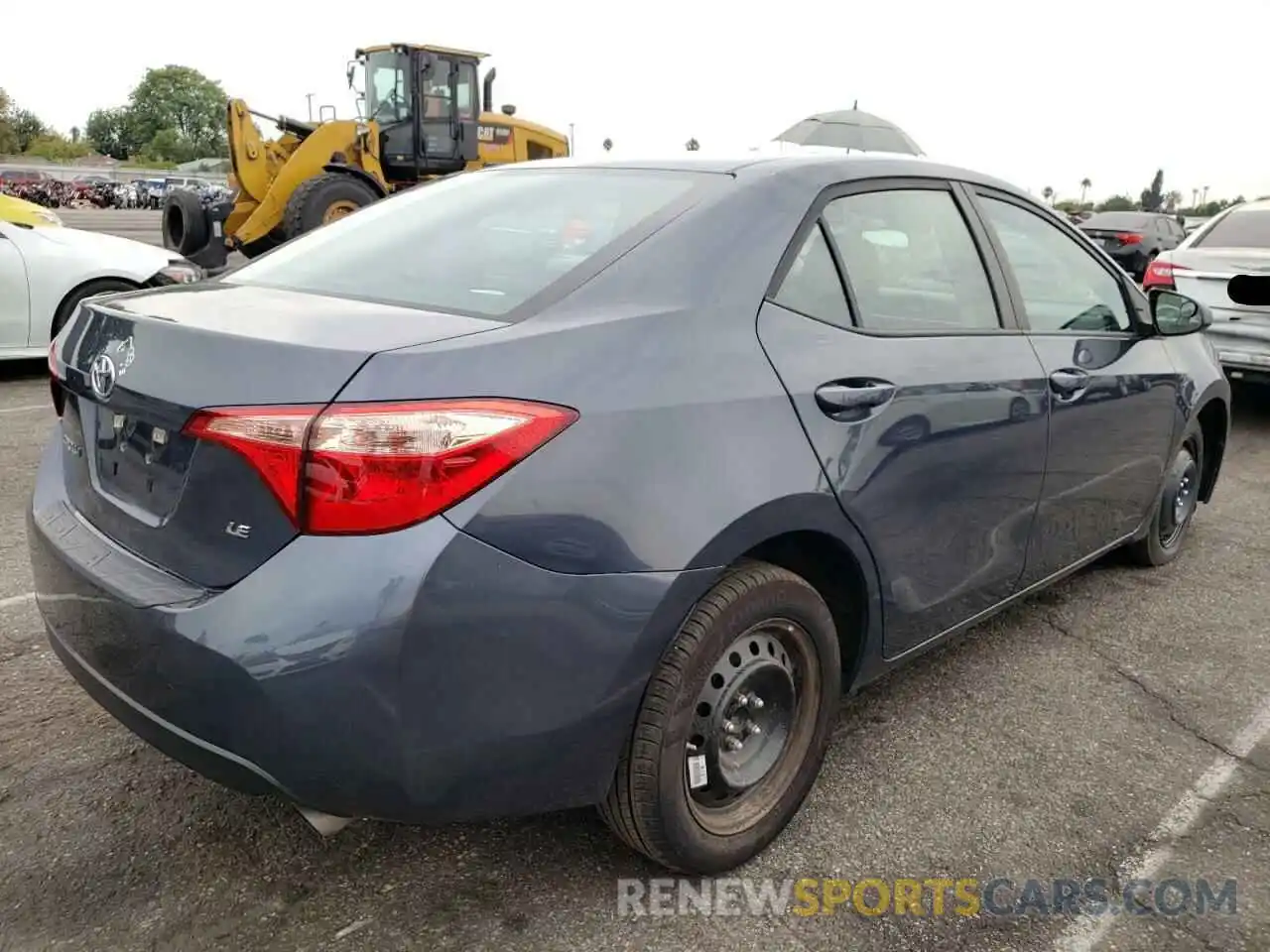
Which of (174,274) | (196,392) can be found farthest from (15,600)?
(174,274)

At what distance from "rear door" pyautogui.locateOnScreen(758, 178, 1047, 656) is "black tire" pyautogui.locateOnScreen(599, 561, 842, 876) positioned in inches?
10.4

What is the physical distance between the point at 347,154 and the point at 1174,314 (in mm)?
11644

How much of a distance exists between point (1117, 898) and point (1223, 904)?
24cm

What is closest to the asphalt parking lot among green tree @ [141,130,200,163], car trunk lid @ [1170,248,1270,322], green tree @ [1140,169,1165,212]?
car trunk lid @ [1170,248,1270,322]

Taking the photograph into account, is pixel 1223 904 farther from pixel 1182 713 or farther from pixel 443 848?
pixel 443 848

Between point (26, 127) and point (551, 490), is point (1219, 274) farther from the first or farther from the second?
point (26, 127)

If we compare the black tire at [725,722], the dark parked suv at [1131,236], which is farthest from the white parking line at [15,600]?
the dark parked suv at [1131,236]

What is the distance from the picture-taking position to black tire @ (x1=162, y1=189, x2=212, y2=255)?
1256 centimetres

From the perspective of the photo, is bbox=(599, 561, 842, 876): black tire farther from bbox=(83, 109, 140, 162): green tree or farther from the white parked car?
bbox=(83, 109, 140, 162): green tree

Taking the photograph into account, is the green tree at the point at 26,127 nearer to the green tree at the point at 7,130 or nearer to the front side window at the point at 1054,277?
the green tree at the point at 7,130

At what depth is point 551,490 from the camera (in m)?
1.82

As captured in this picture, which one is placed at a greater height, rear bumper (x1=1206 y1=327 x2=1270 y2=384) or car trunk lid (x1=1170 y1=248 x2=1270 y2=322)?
car trunk lid (x1=1170 y1=248 x2=1270 y2=322)

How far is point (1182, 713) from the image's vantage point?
325 centimetres

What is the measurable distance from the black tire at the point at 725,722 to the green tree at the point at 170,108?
110 metres
